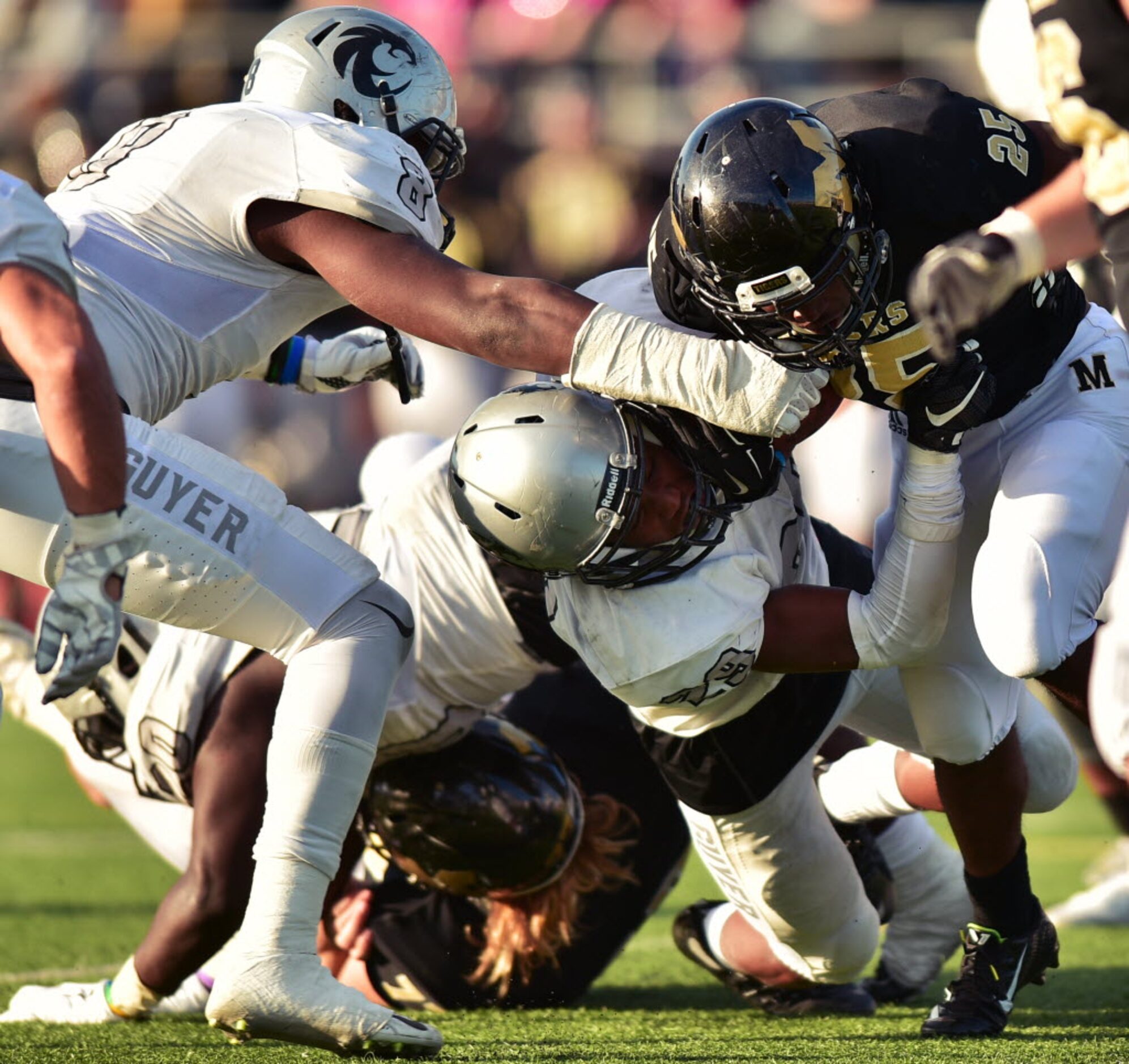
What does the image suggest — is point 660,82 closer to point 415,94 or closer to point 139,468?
point 415,94

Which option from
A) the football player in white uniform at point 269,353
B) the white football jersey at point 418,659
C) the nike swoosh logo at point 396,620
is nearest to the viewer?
the football player in white uniform at point 269,353

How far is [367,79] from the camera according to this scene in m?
3.12

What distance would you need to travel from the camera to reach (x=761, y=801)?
3207 millimetres

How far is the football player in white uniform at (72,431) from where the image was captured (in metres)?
2.32

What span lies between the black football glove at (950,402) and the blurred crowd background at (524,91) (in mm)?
6472

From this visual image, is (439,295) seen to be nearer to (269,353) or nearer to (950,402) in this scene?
(269,353)

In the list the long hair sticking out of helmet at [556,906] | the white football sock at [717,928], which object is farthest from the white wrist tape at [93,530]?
the white football sock at [717,928]

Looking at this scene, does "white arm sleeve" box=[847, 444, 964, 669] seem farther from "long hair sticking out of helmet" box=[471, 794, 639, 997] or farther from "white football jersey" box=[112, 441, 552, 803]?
"long hair sticking out of helmet" box=[471, 794, 639, 997]

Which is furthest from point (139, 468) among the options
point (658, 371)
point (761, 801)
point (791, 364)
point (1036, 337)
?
point (1036, 337)

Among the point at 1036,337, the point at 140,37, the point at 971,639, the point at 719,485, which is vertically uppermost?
the point at 1036,337

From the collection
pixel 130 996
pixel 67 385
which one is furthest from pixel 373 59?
pixel 130 996

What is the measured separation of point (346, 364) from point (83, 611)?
131 cm

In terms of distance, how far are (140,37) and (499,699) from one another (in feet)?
24.7

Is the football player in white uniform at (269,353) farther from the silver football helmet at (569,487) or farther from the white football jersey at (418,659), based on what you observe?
the white football jersey at (418,659)
